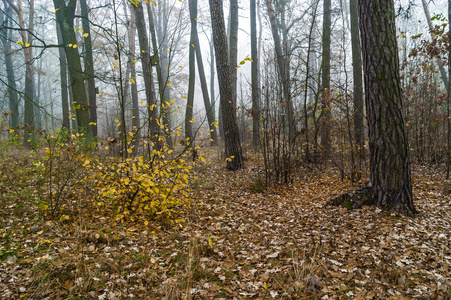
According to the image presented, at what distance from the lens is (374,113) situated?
3684 mm

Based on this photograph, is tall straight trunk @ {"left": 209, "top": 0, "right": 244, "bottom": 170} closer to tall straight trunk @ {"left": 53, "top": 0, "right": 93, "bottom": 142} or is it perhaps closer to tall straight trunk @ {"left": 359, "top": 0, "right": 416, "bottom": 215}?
tall straight trunk @ {"left": 359, "top": 0, "right": 416, "bottom": 215}

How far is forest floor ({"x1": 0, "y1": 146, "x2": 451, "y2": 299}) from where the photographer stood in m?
2.32

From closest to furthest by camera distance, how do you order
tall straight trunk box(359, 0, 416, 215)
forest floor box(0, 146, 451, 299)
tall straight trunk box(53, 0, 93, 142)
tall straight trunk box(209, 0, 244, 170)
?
forest floor box(0, 146, 451, 299), tall straight trunk box(359, 0, 416, 215), tall straight trunk box(209, 0, 244, 170), tall straight trunk box(53, 0, 93, 142)

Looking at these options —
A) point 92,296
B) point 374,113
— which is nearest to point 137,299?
point 92,296

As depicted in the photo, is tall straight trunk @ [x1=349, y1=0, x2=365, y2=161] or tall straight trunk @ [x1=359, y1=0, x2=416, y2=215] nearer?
tall straight trunk @ [x1=359, y1=0, x2=416, y2=215]

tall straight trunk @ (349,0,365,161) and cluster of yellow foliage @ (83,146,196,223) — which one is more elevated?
tall straight trunk @ (349,0,365,161)

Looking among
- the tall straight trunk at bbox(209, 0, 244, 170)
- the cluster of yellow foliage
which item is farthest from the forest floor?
the tall straight trunk at bbox(209, 0, 244, 170)

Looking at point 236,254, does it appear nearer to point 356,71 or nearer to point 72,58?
point 356,71

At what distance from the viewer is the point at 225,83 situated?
710 centimetres

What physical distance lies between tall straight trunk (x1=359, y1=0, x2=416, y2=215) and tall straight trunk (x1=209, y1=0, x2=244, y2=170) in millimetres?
3897

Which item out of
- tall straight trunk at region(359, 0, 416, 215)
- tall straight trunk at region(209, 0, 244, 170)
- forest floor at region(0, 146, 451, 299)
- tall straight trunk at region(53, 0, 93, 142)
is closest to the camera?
forest floor at region(0, 146, 451, 299)

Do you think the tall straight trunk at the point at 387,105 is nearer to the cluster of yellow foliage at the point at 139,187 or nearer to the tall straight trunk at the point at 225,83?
the cluster of yellow foliage at the point at 139,187

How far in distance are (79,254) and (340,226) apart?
329cm

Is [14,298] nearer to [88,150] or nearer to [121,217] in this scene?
[121,217]
